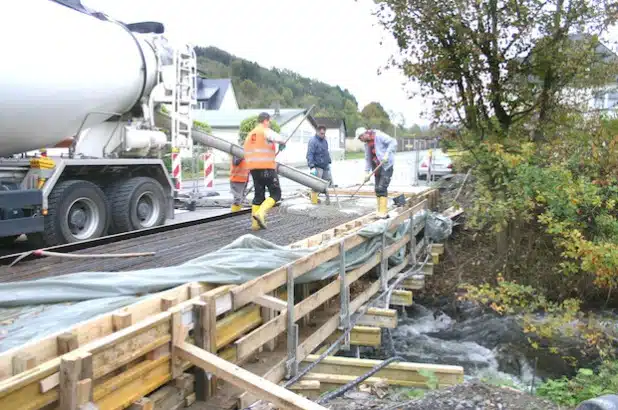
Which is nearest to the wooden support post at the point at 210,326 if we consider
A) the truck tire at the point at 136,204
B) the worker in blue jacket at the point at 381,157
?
the truck tire at the point at 136,204

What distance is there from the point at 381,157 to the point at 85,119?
4513 millimetres

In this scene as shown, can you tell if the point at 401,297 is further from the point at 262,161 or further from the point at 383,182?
the point at 262,161

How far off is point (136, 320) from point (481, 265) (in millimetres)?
7458

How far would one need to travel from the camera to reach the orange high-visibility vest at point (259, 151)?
762 centimetres

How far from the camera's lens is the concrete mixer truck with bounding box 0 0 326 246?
643 centimetres

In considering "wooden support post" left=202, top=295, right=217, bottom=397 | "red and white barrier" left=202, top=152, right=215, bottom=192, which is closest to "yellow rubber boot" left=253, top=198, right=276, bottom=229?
"wooden support post" left=202, top=295, right=217, bottom=397

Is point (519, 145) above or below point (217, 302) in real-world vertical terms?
above

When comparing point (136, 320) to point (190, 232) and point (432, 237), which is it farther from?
point (432, 237)

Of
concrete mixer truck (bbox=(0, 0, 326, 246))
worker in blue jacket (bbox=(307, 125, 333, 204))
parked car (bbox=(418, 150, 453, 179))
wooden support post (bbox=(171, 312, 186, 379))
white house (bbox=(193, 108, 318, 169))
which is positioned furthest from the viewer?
white house (bbox=(193, 108, 318, 169))

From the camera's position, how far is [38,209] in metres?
6.67

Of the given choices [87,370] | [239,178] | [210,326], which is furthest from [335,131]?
[87,370]

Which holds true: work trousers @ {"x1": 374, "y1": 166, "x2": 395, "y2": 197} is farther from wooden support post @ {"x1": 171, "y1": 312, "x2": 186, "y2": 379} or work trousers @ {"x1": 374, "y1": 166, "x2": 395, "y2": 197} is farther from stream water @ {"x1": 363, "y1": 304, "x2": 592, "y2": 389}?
wooden support post @ {"x1": 171, "y1": 312, "x2": 186, "y2": 379}

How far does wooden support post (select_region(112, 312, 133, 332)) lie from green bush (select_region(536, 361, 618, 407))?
415 centimetres

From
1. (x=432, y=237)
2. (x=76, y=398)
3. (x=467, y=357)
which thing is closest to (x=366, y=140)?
(x=432, y=237)
